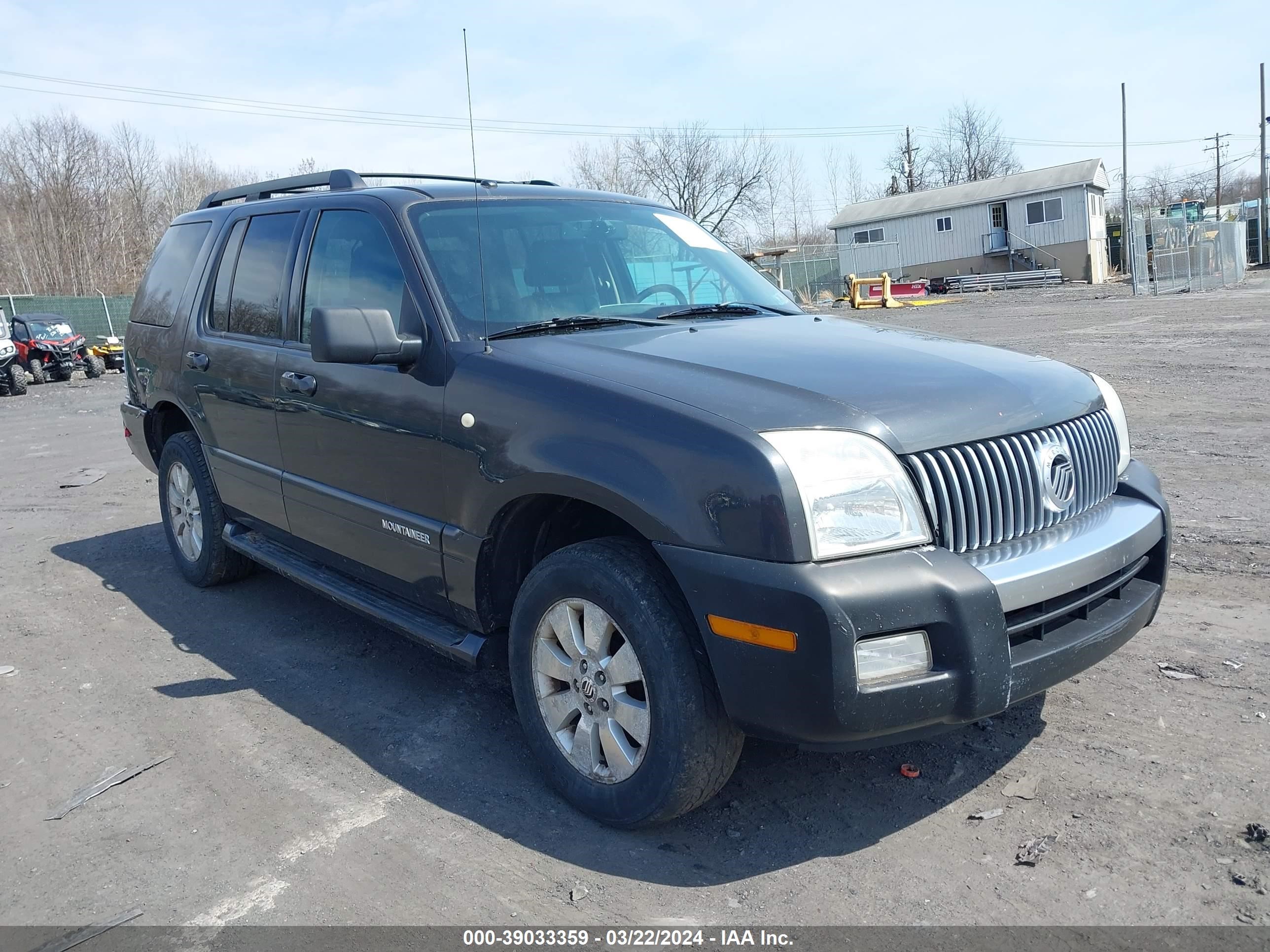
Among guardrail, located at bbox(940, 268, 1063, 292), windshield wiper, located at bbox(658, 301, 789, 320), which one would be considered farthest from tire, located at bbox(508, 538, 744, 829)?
guardrail, located at bbox(940, 268, 1063, 292)

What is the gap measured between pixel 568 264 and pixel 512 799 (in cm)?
203

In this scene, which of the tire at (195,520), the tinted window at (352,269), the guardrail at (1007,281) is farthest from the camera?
the guardrail at (1007,281)

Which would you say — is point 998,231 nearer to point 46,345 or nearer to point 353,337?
point 46,345

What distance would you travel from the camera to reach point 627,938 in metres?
2.60

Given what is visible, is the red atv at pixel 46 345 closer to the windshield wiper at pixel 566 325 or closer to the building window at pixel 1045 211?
the windshield wiper at pixel 566 325

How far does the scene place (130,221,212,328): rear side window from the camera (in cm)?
556

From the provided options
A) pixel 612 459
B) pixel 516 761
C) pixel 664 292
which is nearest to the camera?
pixel 612 459

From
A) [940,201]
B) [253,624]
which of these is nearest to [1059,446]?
[253,624]

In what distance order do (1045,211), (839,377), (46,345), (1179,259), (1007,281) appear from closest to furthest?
(839,377) → (46,345) → (1179,259) → (1007,281) → (1045,211)

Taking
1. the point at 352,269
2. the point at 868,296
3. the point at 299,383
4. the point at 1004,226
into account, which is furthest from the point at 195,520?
the point at 1004,226

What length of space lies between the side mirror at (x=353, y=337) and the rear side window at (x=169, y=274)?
2494 millimetres

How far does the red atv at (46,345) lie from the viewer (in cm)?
2381

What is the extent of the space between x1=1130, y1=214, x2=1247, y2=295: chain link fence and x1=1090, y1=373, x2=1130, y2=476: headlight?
26943 mm

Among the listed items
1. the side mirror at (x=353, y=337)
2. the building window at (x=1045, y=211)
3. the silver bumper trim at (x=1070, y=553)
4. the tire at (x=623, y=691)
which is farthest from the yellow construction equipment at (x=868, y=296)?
the tire at (x=623, y=691)
